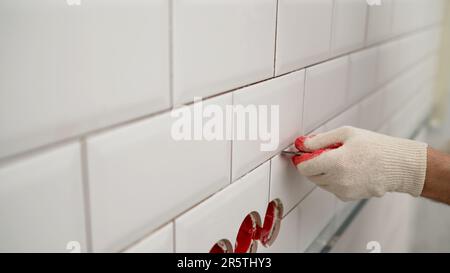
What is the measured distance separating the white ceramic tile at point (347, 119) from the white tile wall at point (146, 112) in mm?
76

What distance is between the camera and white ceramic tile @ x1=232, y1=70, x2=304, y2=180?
59 centimetres

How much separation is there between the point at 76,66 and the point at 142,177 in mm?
133

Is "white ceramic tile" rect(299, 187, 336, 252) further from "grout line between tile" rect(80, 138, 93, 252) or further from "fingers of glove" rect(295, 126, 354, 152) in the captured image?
"grout line between tile" rect(80, 138, 93, 252)

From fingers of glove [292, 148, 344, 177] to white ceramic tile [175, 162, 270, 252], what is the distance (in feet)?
0.21

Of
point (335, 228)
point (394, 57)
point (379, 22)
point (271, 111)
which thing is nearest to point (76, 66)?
point (271, 111)

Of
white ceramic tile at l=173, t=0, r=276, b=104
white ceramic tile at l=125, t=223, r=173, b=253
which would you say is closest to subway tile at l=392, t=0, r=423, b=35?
white ceramic tile at l=173, t=0, r=276, b=104

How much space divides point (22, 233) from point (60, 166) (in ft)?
0.19

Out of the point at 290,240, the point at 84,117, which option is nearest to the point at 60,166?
the point at 84,117

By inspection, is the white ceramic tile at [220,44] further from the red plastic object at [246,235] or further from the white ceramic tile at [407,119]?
the white ceramic tile at [407,119]

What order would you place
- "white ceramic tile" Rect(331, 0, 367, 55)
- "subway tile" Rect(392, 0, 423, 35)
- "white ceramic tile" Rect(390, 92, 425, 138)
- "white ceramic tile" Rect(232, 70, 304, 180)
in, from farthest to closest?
"white ceramic tile" Rect(390, 92, 425, 138) < "subway tile" Rect(392, 0, 423, 35) < "white ceramic tile" Rect(331, 0, 367, 55) < "white ceramic tile" Rect(232, 70, 304, 180)

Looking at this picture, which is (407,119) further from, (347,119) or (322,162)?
(322,162)

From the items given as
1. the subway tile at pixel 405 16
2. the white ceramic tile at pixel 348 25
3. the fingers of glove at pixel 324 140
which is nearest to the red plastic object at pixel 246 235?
the fingers of glove at pixel 324 140
